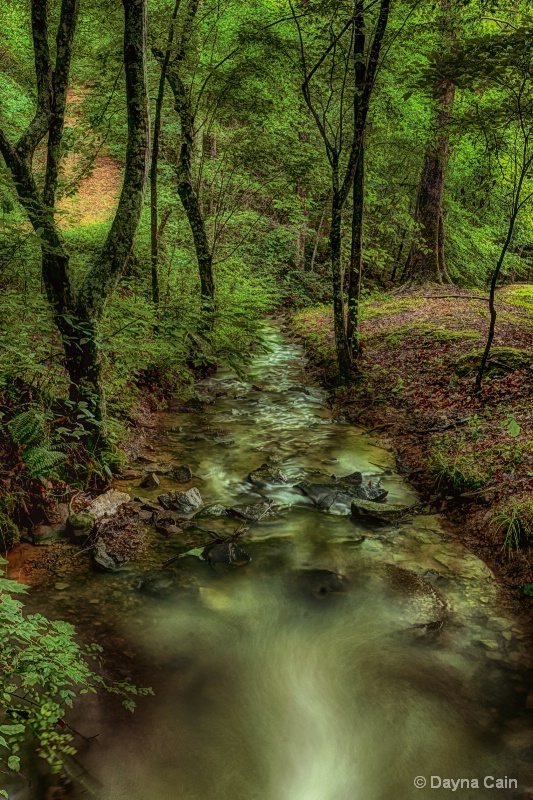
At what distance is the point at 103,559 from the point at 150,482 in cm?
162

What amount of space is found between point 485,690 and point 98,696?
284cm

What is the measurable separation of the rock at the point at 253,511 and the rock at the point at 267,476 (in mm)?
551

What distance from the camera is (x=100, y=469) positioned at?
19.7ft

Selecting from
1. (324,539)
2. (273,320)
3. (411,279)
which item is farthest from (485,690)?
(273,320)

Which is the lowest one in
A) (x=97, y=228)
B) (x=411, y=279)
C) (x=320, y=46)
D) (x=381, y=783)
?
(x=381, y=783)

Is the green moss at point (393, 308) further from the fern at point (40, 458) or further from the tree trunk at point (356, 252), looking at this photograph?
the fern at point (40, 458)

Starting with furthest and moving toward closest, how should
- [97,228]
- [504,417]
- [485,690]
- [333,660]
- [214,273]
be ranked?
[97,228]
[214,273]
[504,417]
[333,660]
[485,690]

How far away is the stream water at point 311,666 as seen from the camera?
3.23m

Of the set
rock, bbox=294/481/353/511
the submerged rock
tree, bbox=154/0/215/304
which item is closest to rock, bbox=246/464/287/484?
rock, bbox=294/481/353/511

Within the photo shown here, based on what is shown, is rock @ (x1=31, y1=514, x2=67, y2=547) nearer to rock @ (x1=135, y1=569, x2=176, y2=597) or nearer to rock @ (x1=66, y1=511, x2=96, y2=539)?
rock @ (x1=66, y1=511, x2=96, y2=539)

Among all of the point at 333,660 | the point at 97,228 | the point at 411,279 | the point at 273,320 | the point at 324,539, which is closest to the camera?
the point at 333,660

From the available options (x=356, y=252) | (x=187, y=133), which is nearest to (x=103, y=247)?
(x=356, y=252)

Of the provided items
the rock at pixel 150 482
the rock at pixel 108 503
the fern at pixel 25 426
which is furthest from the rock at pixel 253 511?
the fern at pixel 25 426

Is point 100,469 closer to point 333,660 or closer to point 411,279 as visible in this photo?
point 333,660
